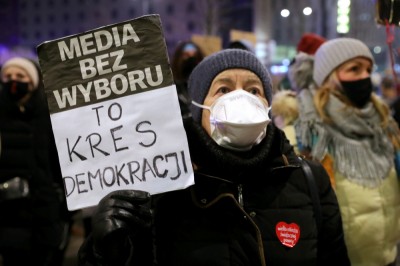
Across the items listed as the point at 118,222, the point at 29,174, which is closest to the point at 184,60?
the point at 29,174

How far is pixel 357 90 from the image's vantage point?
9.68 ft

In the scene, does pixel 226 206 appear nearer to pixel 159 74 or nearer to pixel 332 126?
pixel 159 74

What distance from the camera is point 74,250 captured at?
6453 mm

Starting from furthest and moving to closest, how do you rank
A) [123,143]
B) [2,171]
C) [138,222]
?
[2,171], [123,143], [138,222]

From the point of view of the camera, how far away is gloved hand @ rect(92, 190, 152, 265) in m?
1.61

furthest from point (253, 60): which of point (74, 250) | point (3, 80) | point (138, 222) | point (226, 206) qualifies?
point (74, 250)

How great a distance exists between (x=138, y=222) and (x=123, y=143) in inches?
11.8

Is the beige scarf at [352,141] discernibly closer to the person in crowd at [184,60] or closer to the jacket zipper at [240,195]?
the jacket zipper at [240,195]

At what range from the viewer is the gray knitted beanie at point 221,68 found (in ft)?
6.79

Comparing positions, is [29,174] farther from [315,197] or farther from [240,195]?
[315,197]

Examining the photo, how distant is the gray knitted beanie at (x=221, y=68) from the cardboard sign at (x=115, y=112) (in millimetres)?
296

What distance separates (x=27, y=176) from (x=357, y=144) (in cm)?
266

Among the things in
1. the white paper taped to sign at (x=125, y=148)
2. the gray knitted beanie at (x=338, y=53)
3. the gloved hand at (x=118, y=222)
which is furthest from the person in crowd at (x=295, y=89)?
the gloved hand at (x=118, y=222)

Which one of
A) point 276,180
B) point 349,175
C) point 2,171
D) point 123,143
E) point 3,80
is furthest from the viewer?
point 3,80
